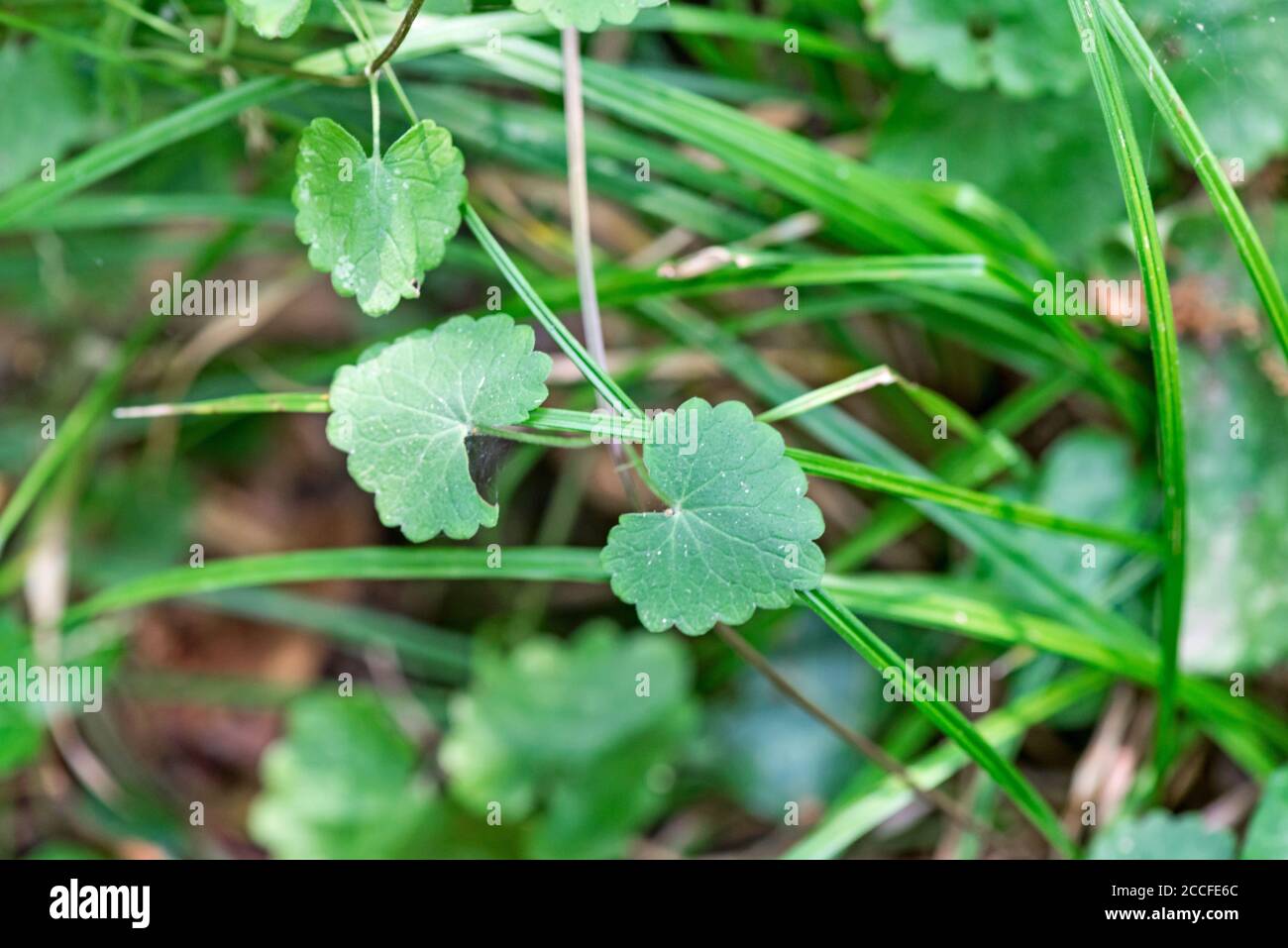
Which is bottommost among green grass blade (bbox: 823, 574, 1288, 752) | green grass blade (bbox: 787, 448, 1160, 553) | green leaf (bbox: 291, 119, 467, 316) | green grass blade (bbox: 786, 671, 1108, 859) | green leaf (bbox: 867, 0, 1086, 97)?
green grass blade (bbox: 786, 671, 1108, 859)

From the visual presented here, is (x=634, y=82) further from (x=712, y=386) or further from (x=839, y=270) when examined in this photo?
(x=712, y=386)

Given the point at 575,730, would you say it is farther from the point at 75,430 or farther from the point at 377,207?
the point at 377,207

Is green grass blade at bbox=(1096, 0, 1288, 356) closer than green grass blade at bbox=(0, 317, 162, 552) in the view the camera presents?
Yes

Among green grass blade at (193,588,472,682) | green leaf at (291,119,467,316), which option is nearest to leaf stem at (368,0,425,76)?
green leaf at (291,119,467,316)

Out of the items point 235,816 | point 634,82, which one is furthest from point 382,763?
point 634,82

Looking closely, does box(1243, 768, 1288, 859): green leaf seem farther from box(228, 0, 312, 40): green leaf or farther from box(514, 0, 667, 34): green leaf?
box(228, 0, 312, 40): green leaf

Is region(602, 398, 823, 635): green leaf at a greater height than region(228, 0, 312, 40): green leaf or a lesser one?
lesser

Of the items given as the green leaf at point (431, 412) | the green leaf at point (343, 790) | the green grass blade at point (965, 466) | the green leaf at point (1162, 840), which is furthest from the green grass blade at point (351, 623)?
the green leaf at point (1162, 840)

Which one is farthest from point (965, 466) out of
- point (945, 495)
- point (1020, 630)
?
point (945, 495)
